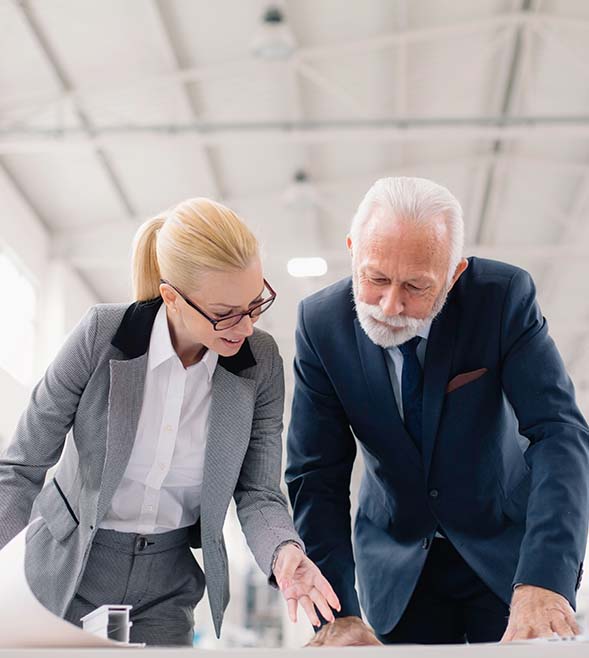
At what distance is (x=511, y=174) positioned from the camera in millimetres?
9461

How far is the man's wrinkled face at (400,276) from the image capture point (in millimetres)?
1727

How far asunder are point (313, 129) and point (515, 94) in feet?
5.74

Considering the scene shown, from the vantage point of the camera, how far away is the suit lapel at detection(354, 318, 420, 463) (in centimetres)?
182

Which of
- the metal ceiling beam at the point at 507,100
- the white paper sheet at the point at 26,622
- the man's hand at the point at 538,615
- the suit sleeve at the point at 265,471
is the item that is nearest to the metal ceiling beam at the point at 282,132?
the metal ceiling beam at the point at 507,100

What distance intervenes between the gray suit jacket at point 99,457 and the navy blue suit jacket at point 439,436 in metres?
0.15

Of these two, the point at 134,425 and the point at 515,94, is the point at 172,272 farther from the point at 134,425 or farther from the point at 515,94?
the point at 515,94

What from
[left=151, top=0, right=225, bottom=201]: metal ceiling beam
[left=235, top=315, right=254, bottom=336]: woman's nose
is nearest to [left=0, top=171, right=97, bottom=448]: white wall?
[left=151, top=0, right=225, bottom=201]: metal ceiling beam

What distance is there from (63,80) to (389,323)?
612 centimetres

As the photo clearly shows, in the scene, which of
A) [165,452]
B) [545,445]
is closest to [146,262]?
[165,452]

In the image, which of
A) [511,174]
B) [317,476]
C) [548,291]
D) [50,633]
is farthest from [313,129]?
[50,633]

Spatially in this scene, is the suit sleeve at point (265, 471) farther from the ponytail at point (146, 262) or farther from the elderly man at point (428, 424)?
the ponytail at point (146, 262)

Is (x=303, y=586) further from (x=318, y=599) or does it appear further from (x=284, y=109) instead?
(x=284, y=109)

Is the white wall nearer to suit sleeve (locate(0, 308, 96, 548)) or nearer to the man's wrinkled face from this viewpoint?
suit sleeve (locate(0, 308, 96, 548))

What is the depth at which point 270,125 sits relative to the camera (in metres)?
7.44
